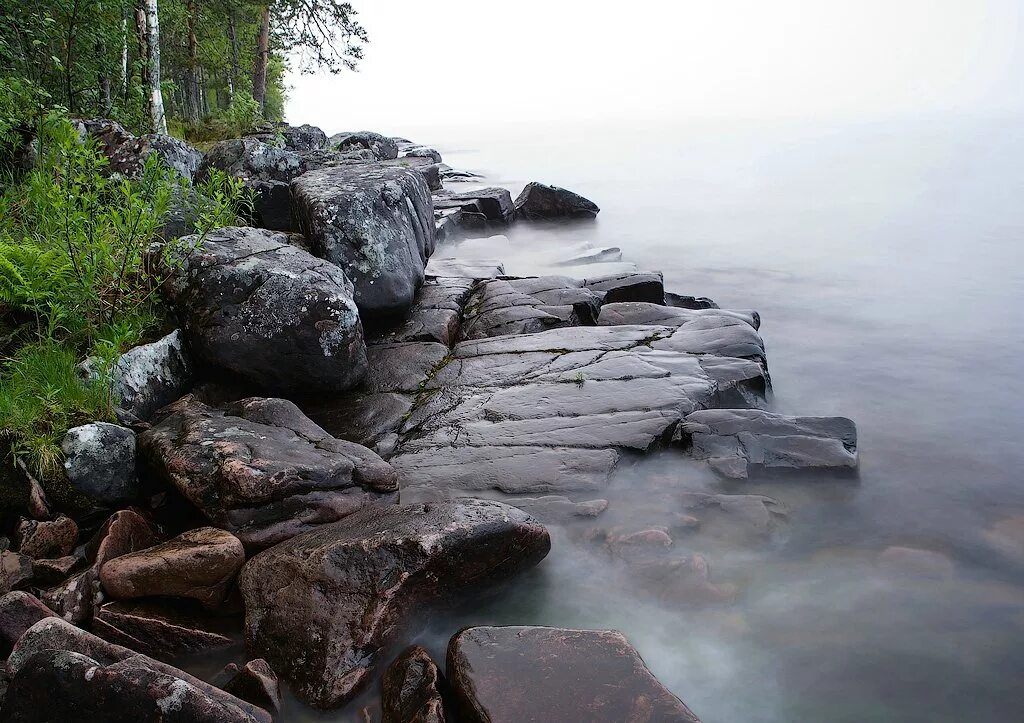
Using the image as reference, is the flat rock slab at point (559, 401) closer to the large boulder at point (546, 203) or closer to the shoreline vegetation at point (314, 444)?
the shoreline vegetation at point (314, 444)

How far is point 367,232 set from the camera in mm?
7668

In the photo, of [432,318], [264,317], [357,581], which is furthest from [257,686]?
[432,318]

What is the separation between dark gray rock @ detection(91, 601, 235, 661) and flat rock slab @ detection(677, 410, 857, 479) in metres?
3.52

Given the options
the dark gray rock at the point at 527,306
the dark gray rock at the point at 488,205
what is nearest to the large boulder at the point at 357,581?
the dark gray rock at the point at 527,306

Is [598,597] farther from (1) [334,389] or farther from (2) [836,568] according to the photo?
(1) [334,389]

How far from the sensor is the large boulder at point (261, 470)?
4191mm

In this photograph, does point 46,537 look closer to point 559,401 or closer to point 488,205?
point 559,401

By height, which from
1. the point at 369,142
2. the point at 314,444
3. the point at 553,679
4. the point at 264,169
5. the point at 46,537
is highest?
the point at 264,169

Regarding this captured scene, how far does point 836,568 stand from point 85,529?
179 inches

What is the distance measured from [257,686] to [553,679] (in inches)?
52.2

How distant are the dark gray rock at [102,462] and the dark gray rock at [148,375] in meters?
0.38

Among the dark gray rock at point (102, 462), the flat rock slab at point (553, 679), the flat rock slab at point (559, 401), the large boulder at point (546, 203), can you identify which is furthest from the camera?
the large boulder at point (546, 203)

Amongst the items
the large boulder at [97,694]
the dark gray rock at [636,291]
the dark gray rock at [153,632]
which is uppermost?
the dark gray rock at [636,291]

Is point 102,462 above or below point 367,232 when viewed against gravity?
below
